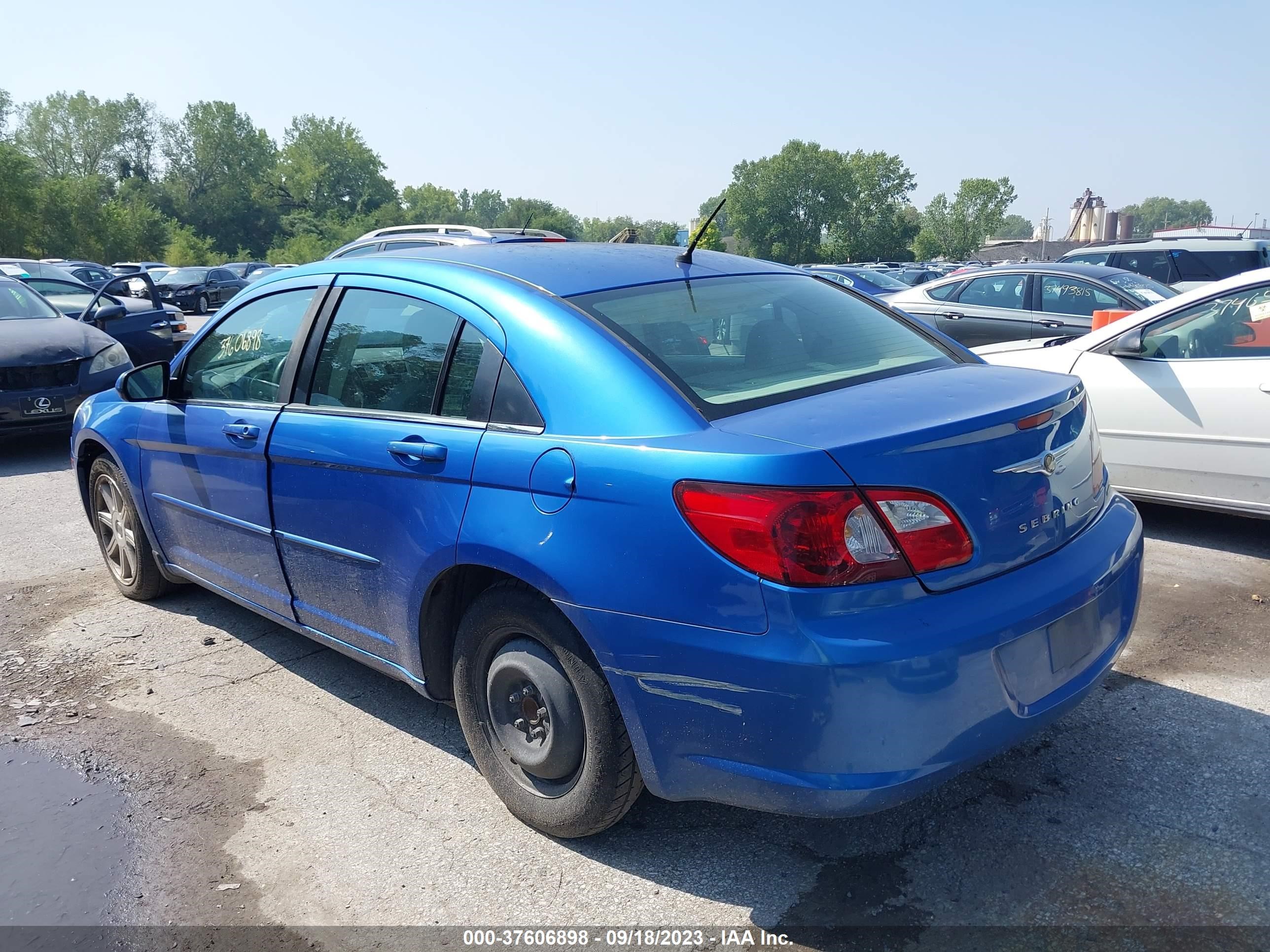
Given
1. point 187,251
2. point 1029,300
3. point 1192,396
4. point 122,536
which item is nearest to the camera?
point 122,536

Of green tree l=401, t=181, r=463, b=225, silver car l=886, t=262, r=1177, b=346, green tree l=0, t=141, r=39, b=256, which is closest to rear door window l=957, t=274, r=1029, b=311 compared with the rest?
silver car l=886, t=262, r=1177, b=346

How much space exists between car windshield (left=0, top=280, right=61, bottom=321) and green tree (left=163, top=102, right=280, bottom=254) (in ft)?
300

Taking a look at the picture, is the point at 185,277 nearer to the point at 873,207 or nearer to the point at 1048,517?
the point at 1048,517

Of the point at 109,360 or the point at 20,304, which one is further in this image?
the point at 20,304

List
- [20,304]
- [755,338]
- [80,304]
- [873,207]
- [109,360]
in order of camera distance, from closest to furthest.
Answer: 1. [755,338]
2. [109,360]
3. [20,304]
4. [80,304]
5. [873,207]

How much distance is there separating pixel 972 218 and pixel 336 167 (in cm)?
7149

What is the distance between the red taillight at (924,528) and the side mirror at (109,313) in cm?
1002

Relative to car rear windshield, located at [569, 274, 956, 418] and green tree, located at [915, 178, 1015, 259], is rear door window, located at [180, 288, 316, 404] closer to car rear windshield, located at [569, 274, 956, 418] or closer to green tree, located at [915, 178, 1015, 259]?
car rear windshield, located at [569, 274, 956, 418]

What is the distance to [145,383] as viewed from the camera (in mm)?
4617

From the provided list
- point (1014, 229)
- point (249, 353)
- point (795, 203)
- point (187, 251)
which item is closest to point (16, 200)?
point (187, 251)

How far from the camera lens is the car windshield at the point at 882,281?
18.3 metres

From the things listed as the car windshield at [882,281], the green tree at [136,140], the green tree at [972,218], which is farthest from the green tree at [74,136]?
the car windshield at [882,281]

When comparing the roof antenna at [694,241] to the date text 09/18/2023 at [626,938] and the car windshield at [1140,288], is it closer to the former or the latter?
the date text 09/18/2023 at [626,938]

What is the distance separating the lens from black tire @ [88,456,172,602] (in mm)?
4918
